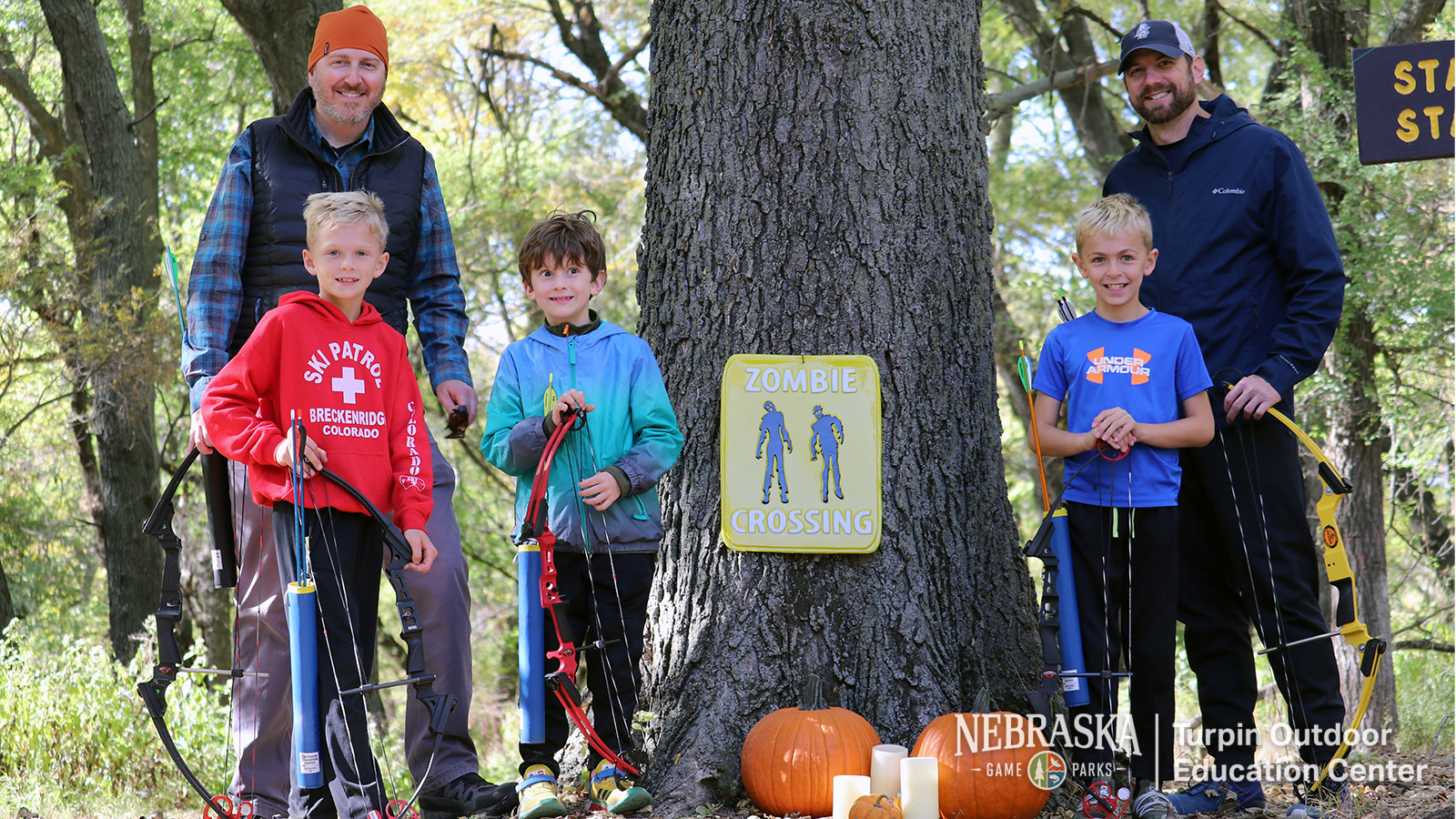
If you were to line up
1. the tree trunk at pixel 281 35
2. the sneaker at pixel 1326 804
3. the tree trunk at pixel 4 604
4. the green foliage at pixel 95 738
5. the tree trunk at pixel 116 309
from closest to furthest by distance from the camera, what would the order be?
1. the sneaker at pixel 1326 804
2. the green foliage at pixel 95 738
3. the tree trunk at pixel 281 35
4. the tree trunk at pixel 4 604
5. the tree trunk at pixel 116 309

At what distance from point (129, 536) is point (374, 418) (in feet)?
27.5

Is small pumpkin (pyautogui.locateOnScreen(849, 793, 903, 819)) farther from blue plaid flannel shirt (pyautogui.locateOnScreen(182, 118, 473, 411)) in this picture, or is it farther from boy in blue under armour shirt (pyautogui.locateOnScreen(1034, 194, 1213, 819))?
blue plaid flannel shirt (pyautogui.locateOnScreen(182, 118, 473, 411))

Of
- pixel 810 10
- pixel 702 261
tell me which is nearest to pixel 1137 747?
pixel 702 261

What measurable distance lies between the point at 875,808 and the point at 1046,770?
1.79ft

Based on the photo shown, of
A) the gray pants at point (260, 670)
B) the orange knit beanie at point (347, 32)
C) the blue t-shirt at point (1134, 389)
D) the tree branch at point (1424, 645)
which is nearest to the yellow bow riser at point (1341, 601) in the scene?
the blue t-shirt at point (1134, 389)

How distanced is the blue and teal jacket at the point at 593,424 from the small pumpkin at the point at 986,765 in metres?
0.97

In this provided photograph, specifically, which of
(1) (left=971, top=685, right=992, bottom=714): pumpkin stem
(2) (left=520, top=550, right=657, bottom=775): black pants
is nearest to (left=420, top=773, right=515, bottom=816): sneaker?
(2) (left=520, top=550, right=657, bottom=775): black pants

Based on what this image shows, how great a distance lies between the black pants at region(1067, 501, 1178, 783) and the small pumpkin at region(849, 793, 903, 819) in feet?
2.25

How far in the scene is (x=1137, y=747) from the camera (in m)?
3.19

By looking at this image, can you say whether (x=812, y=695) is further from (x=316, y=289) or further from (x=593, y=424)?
(x=316, y=289)

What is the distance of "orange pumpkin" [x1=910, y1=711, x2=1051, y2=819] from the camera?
302cm

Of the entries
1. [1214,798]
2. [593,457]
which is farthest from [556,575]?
[1214,798]

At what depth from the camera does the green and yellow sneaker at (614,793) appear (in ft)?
10.1

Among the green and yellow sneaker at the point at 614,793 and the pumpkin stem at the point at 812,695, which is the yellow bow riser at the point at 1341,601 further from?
the green and yellow sneaker at the point at 614,793
